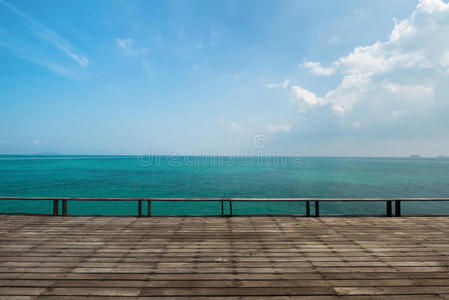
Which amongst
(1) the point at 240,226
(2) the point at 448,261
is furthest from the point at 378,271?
(1) the point at 240,226

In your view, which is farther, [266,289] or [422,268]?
[422,268]

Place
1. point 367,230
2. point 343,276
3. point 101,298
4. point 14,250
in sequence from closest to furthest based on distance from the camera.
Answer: point 101,298, point 343,276, point 14,250, point 367,230

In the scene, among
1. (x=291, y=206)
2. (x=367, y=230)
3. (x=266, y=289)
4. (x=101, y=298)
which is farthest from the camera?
(x=291, y=206)

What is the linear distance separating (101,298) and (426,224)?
28.1 feet

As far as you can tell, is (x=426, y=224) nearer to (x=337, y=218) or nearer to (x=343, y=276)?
(x=337, y=218)

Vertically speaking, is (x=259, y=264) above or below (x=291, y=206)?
above

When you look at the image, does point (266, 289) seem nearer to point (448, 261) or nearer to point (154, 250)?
point (154, 250)

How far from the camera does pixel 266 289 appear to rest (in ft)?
10.4

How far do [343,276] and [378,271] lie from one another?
718mm

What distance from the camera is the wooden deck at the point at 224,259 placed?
316 cm

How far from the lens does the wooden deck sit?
10.4ft

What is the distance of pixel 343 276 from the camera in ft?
11.6

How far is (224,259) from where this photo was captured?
4.09 m

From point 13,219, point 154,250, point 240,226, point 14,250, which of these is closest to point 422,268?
point 240,226
